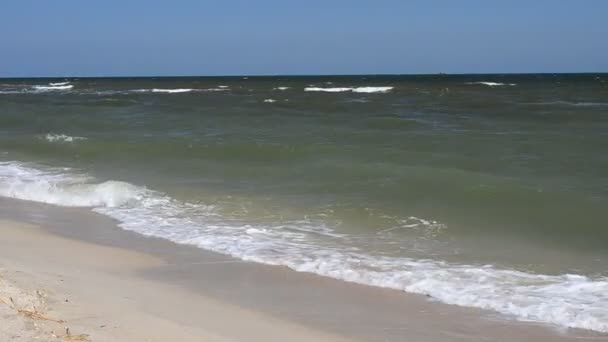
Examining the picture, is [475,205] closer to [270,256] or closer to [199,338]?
[270,256]

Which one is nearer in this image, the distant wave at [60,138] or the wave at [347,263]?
the wave at [347,263]

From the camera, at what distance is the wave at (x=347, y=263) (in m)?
5.37

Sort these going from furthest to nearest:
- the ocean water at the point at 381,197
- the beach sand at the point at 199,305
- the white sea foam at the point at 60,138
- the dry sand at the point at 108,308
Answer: the white sea foam at the point at 60,138
the ocean water at the point at 381,197
the beach sand at the point at 199,305
the dry sand at the point at 108,308

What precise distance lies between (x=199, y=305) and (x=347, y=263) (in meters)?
1.79

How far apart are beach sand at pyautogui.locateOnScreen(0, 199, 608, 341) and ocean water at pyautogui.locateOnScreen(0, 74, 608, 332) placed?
35cm

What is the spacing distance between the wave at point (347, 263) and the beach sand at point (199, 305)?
0.71ft

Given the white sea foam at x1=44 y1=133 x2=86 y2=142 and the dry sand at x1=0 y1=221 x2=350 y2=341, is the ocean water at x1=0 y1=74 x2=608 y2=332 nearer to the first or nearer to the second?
the white sea foam at x1=44 y1=133 x2=86 y2=142

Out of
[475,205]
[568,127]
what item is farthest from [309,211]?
[568,127]

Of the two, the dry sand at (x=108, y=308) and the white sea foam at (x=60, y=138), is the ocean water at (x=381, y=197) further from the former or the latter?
the dry sand at (x=108, y=308)

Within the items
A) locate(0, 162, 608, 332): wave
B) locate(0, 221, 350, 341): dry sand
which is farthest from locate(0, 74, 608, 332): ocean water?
locate(0, 221, 350, 341): dry sand

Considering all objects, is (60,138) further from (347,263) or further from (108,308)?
(108,308)

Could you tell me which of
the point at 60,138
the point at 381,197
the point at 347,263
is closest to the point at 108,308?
the point at 347,263

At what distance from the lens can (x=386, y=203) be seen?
9.48 metres

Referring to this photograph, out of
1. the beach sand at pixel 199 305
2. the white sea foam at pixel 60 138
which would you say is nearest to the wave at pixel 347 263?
the beach sand at pixel 199 305
